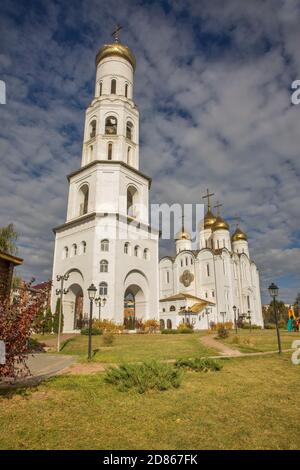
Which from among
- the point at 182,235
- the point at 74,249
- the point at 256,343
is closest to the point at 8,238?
the point at 74,249

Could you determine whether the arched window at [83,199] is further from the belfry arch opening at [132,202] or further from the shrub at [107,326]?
the shrub at [107,326]

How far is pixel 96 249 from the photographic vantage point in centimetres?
2964

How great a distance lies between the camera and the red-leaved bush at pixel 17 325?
6.32m

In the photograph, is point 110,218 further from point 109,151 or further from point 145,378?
point 145,378

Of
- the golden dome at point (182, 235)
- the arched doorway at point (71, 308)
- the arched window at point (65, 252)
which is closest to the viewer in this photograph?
the arched doorway at point (71, 308)

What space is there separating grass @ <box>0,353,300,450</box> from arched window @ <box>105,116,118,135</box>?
30.9 metres

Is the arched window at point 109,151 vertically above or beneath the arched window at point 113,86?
beneath

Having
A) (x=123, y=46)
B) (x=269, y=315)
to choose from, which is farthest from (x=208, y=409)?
(x=269, y=315)

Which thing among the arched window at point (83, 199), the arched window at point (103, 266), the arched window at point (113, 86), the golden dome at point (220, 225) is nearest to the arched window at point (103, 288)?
the arched window at point (103, 266)

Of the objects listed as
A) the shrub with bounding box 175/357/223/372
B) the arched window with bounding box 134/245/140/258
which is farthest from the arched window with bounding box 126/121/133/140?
the shrub with bounding box 175/357/223/372

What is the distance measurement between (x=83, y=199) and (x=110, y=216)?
665cm

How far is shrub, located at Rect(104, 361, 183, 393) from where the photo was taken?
7.20 m

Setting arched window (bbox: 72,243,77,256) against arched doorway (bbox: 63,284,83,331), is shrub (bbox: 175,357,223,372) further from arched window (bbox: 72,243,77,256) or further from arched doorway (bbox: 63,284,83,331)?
arched window (bbox: 72,243,77,256)

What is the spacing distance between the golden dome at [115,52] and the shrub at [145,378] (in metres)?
38.8
